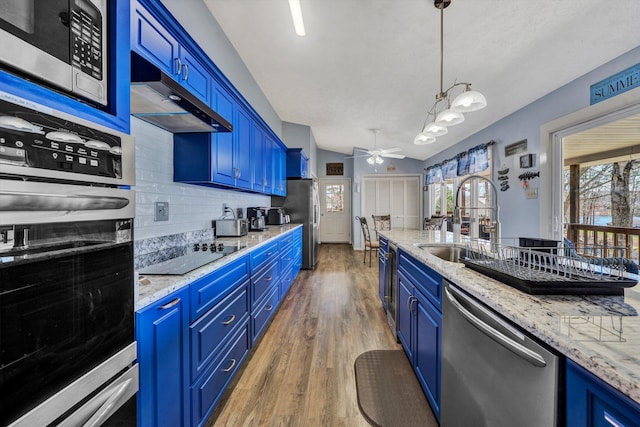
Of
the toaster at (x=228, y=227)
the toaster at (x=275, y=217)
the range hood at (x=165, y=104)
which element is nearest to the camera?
the range hood at (x=165, y=104)

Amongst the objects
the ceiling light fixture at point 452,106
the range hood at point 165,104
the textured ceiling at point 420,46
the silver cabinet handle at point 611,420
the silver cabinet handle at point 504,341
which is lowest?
the silver cabinet handle at point 611,420

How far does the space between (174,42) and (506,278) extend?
2133 millimetres

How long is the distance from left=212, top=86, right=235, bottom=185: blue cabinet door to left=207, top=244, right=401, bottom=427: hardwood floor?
1490mm

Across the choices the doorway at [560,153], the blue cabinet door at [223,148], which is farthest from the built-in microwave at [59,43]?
the doorway at [560,153]

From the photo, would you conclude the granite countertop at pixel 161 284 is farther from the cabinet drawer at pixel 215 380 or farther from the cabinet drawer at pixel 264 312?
the cabinet drawer at pixel 264 312

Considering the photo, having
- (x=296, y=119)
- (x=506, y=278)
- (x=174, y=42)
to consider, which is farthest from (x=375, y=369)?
(x=296, y=119)

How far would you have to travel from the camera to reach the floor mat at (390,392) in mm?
1466

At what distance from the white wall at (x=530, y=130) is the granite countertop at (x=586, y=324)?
2479 mm

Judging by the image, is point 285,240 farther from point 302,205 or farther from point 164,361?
point 164,361

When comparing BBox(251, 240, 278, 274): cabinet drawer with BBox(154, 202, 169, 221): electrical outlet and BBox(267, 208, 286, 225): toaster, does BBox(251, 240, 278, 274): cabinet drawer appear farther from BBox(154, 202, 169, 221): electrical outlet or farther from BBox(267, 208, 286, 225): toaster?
BBox(267, 208, 286, 225): toaster

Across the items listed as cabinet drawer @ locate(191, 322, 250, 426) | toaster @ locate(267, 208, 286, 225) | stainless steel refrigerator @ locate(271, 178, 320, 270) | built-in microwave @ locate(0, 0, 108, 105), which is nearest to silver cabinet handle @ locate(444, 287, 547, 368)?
cabinet drawer @ locate(191, 322, 250, 426)

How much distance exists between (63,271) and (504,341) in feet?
3.89

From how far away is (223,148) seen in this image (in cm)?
216

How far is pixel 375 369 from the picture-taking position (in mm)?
1905
